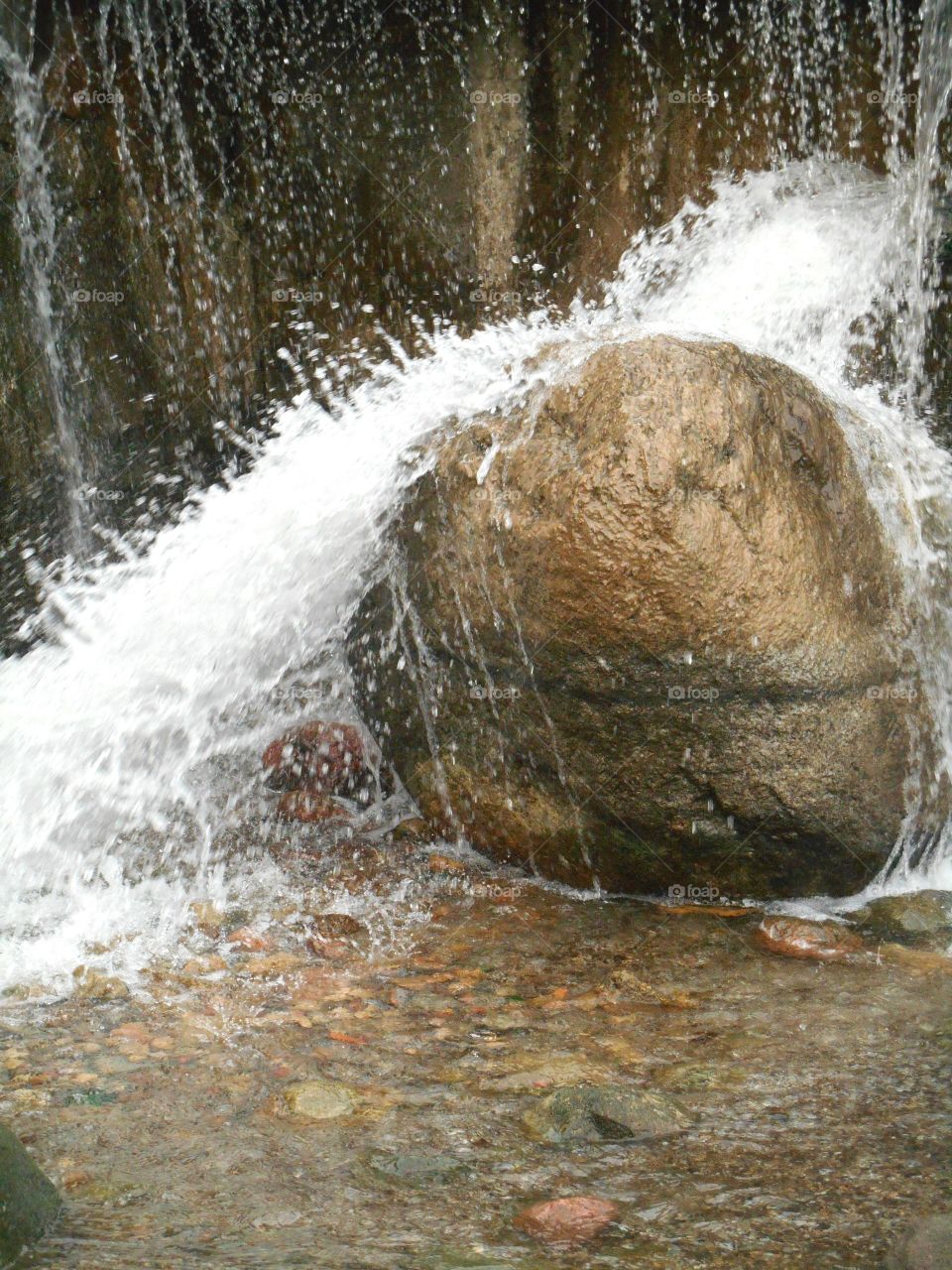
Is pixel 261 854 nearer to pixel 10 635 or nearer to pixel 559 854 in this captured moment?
pixel 559 854

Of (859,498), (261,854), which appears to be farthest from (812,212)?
(261,854)

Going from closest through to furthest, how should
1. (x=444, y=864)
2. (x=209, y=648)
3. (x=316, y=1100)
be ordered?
1. (x=316, y=1100)
2. (x=444, y=864)
3. (x=209, y=648)

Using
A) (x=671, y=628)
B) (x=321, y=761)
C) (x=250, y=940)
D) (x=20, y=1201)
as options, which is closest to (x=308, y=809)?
(x=321, y=761)

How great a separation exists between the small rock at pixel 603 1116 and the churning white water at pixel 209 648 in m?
1.28

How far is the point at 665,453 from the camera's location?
11.3ft

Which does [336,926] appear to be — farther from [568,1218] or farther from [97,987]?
[568,1218]

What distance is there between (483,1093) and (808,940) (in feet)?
3.69

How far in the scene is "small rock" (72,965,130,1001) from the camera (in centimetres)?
313

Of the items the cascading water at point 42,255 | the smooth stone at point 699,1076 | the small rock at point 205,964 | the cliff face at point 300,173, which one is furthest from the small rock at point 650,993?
the cascading water at point 42,255

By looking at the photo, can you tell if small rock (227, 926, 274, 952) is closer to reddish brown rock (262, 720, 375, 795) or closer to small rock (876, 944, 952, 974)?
reddish brown rock (262, 720, 375, 795)

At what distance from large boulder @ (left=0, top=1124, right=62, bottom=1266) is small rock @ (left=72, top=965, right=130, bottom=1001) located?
38.4 inches

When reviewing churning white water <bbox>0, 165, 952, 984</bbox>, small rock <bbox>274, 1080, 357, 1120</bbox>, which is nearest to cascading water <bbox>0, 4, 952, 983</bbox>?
churning white water <bbox>0, 165, 952, 984</bbox>

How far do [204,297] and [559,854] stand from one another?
121 inches

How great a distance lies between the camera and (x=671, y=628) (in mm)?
3459
